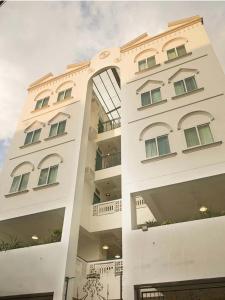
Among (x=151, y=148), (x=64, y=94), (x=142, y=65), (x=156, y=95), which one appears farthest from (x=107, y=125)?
(x=151, y=148)

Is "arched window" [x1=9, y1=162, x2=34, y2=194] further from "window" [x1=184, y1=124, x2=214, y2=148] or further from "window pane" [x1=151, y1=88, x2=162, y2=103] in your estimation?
"window" [x1=184, y1=124, x2=214, y2=148]

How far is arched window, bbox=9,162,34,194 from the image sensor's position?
50.1 ft

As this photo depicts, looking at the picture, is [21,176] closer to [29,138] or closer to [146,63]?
[29,138]

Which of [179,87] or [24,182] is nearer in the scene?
[179,87]

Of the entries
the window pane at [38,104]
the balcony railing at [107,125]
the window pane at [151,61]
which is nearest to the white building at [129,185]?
the window pane at [38,104]

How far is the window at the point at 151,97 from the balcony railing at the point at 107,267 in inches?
334

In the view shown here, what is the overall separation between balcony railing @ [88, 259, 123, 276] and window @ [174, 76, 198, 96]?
907cm

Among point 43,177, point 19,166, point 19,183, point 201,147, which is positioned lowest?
point 201,147

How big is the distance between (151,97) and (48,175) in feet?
23.8

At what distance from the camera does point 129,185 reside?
1232 cm

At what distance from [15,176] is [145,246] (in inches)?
367

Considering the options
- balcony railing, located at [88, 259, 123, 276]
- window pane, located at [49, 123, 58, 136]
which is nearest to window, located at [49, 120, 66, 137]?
window pane, located at [49, 123, 58, 136]

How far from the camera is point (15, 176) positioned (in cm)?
1602

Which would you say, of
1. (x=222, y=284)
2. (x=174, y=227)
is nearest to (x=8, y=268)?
(x=174, y=227)
